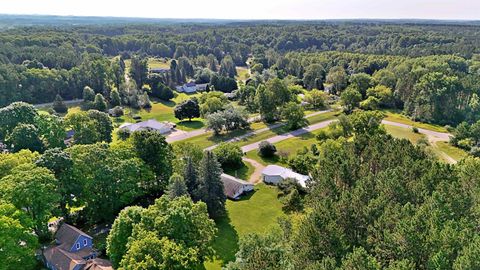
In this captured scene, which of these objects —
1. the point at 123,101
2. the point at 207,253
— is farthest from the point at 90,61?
the point at 207,253

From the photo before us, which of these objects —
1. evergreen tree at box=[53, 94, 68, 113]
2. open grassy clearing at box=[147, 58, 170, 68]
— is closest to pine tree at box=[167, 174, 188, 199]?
evergreen tree at box=[53, 94, 68, 113]

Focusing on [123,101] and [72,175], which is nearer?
[72,175]

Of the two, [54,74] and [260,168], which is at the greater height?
[54,74]

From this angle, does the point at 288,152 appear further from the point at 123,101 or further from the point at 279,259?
the point at 123,101

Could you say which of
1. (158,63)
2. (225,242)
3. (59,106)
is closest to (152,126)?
(59,106)

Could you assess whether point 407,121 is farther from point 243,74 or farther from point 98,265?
point 98,265

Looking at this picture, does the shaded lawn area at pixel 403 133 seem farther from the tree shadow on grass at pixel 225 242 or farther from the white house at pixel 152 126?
the tree shadow on grass at pixel 225 242

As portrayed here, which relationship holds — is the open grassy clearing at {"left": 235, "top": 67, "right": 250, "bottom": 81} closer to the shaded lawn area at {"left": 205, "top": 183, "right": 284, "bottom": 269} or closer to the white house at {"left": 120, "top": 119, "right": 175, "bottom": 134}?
the white house at {"left": 120, "top": 119, "right": 175, "bottom": 134}
